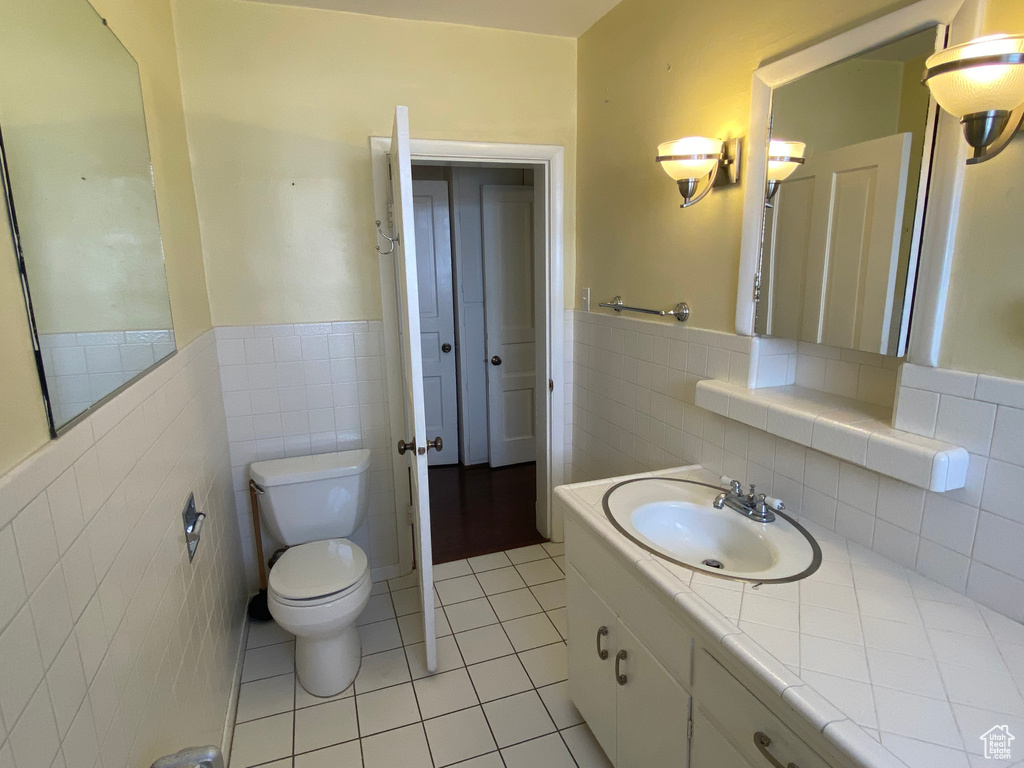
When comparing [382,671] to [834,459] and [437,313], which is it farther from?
[437,313]

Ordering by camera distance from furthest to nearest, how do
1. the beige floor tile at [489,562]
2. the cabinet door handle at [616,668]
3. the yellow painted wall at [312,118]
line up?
the beige floor tile at [489,562] → the yellow painted wall at [312,118] → the cabinet door handle at [616,668]

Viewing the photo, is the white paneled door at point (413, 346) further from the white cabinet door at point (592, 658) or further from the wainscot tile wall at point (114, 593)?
the wainscot tile wall at point (114, 593)

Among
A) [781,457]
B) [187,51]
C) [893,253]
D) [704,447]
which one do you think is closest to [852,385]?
[781,457]

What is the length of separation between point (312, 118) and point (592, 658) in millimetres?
2243

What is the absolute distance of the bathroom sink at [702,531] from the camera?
51.8 inches

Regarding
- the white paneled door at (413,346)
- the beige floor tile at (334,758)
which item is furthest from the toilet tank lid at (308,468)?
the beige floor tile at (334,758)

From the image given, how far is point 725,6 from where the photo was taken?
1631 mm

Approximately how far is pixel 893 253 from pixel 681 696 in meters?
1.07

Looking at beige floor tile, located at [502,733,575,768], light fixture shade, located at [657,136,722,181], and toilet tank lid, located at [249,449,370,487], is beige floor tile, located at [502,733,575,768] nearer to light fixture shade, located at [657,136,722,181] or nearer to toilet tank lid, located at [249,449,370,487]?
toilet tank lid, located at [249,449,370,487]

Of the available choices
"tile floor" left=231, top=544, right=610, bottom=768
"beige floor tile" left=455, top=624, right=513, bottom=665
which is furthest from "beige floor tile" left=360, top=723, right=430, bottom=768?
"beige floor tile" left=455, top=624, right=513, bottom=665

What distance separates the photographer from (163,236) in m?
1.61

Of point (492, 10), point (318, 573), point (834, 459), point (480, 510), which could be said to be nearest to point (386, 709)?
point (318, 573)

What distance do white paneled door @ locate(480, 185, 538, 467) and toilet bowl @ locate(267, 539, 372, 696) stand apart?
1.73 m

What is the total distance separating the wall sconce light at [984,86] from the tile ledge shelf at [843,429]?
1.82 ft
